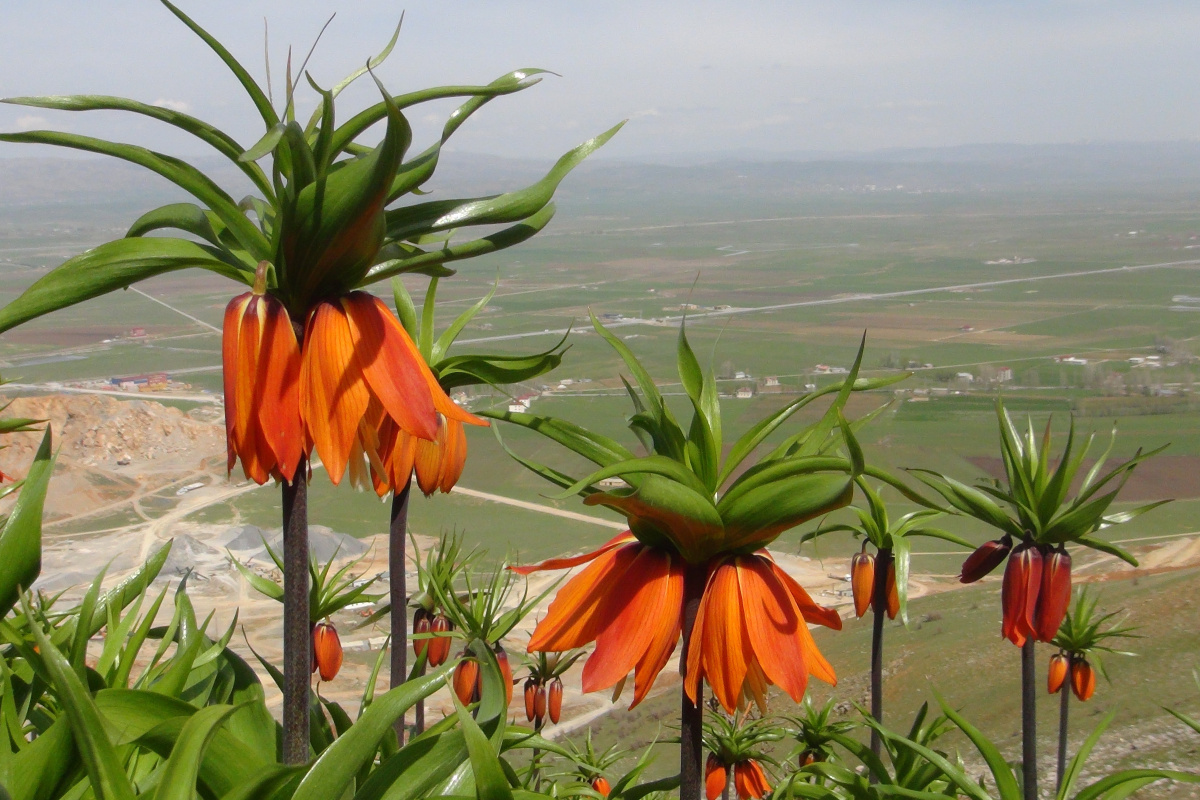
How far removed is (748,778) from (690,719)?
3335 mm

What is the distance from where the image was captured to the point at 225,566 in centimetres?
2711

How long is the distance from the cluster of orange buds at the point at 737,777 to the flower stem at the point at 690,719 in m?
3.17

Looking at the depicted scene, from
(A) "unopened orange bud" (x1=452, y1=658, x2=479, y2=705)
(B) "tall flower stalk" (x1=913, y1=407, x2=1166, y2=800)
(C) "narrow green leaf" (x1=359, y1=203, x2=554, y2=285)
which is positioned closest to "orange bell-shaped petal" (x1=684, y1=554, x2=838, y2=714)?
(C) "narrow green leaf" (x1=359, y1=203, x2=554, y2=285)

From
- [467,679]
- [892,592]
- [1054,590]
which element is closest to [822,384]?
[892,592]

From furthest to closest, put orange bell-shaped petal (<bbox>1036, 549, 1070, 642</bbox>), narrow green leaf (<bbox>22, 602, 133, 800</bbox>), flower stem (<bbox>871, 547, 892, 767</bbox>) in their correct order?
flower stem (<bbox>871, 547, 892, 767</bbox>), orange bell-shaped petal (<bbox>1036, 549, 1070, 642</bbox>), narrow green leaf (<bbox>22, 602, 133, 800</bbox>)

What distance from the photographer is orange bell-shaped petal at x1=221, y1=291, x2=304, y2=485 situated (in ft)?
4.71

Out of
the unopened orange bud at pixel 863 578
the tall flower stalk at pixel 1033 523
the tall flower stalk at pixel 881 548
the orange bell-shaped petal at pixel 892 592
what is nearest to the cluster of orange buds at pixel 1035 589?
the tall flower stalk at pixel 1033 523

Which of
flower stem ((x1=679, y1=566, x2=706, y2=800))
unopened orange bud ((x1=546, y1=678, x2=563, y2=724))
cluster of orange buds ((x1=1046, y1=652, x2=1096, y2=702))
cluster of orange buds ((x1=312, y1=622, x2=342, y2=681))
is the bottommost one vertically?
cluster of orange buds ((x1=1046, y1=652, x2=1096, y2=702))

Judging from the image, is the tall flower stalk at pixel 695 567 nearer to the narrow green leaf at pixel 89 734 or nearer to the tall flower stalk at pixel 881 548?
the narrow green leaf at pixel 89 734

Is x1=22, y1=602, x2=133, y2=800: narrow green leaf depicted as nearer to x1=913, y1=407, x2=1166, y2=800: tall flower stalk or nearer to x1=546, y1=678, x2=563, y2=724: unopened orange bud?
x1=913, y1=407, x2=1166, y2=800: tall flower stalk

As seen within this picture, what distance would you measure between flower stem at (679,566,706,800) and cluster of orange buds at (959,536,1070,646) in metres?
2.17

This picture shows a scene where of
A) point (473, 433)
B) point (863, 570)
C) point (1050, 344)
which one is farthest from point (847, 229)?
point (863, 570)

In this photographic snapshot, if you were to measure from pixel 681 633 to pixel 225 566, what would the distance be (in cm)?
2758

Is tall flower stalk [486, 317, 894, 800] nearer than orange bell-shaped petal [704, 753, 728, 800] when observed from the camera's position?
Yes
